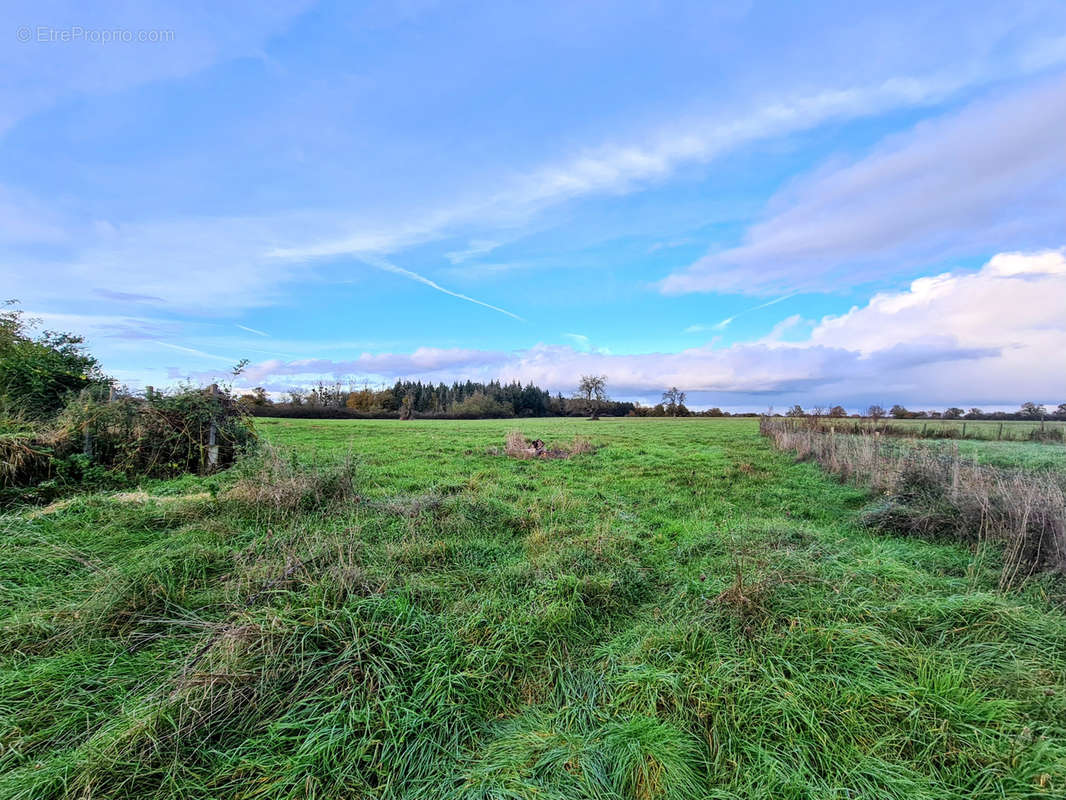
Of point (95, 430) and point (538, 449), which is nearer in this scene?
point (95, 430)

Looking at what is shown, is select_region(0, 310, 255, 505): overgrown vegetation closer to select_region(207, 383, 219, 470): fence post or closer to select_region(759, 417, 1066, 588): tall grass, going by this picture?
select_region(207, 383, 219, 470): fence post

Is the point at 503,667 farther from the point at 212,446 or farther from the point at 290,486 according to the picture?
the point at 212,446

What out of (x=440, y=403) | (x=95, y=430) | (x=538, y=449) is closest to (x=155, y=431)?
(x=95, y=430)

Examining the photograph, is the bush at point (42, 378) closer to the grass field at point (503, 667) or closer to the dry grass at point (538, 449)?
the grass field at point (503, 667)

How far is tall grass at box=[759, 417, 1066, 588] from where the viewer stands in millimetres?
5078

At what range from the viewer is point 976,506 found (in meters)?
6.20

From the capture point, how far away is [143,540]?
5.61 m

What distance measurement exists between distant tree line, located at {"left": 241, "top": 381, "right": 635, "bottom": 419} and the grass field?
48.1 m

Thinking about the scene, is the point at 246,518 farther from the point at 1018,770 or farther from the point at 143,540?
the point at 1018,770

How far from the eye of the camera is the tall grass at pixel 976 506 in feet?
16.7

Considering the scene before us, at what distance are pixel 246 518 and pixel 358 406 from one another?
67.1 m

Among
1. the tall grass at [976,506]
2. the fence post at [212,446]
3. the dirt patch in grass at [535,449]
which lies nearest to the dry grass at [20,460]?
the fence post at [212,446]

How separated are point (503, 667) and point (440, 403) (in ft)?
264

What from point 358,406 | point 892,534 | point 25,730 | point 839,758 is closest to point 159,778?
point 25,730
